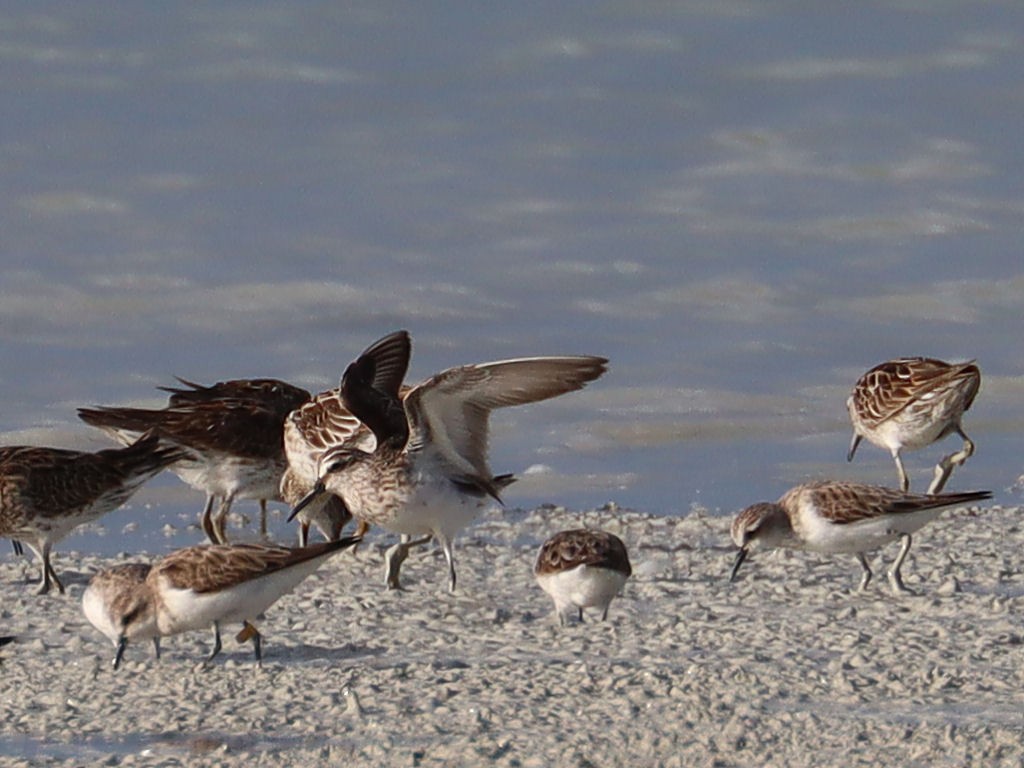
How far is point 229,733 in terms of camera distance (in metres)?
9.21

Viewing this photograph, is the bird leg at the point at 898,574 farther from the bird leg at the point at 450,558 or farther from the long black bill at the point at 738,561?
the bird leg at the point at 450,558

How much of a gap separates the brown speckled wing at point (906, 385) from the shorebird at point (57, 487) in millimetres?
6824

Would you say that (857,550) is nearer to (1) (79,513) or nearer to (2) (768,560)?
(2) (768,560)

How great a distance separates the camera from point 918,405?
1694 cm

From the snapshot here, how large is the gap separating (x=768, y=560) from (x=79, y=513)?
16.8 feet

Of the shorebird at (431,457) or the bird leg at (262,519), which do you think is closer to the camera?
the shorebird at (431,457)

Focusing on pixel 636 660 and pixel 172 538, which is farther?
pixel 172 538

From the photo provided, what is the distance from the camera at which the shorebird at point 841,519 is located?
41.1ft

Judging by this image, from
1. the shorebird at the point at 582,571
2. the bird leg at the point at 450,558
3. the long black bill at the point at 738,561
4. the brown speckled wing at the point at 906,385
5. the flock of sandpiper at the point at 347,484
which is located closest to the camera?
the flock of sandpiper at the point at 347,484

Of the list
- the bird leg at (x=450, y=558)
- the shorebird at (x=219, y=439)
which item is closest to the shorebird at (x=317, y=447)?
the shorebird at (x=219, y=439)

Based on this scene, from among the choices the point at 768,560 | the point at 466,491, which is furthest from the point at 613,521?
the point at 466,491

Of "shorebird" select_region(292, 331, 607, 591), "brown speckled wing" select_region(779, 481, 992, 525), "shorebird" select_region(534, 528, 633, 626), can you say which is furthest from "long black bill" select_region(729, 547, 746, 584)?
"shorebird" select_region(292, 331, 607, 591)

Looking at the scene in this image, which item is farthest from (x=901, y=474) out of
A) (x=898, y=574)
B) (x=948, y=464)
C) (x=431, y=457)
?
(x=431, y=457)

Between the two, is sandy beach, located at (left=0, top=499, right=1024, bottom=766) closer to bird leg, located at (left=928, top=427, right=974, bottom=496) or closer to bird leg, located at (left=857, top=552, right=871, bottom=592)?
bird leg, located at (left=857, top=552, right=871, bottom=592)
